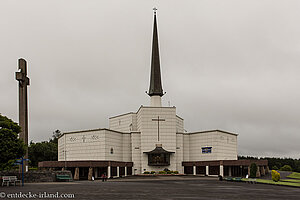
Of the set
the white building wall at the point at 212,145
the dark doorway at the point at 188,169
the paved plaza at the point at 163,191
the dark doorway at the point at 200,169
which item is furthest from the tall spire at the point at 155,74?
the paved plaza at the point at 163,191

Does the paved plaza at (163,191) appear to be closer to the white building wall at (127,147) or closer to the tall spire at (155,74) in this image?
the white building wall at (127,147)

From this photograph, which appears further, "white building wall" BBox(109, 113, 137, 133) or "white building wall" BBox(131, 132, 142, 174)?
"white building wall" BBox(109, 113, 137, 133)

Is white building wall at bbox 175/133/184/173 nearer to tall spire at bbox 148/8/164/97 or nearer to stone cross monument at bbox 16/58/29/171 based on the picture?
tall spire at bbox 148/8/164/97

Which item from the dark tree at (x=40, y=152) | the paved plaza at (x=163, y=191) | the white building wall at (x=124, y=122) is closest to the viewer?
the paved plaza at (x=163, y=191)

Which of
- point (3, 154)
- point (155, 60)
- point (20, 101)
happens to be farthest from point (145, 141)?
point (3, 154)

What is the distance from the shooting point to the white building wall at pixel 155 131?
80.2m

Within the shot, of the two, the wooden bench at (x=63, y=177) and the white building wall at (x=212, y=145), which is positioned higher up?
the white building wall at (x=212, y=145)

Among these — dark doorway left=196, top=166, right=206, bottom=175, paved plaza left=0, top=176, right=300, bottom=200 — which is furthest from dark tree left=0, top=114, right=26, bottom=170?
dark doorway left=196, top=166, right=206, bottom=175

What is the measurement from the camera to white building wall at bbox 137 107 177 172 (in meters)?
80.2

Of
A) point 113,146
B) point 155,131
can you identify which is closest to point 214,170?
point 155,131

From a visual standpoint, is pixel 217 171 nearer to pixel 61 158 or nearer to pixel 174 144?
pixel 174 144

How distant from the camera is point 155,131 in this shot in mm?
80625

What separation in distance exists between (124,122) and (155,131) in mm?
14268

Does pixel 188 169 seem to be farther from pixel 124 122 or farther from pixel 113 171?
pixel 124 122
